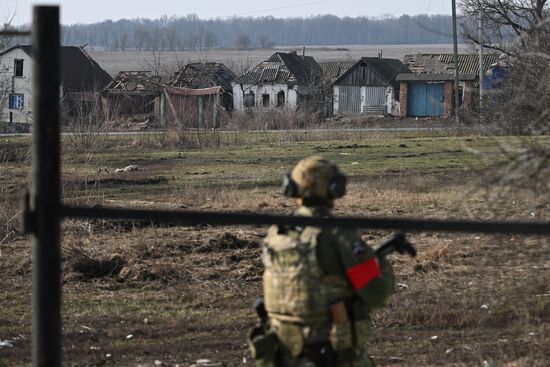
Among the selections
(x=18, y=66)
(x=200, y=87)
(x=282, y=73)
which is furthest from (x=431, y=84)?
(x=18, y=66)

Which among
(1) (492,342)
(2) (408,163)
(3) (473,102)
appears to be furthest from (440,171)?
(1) (492,342)

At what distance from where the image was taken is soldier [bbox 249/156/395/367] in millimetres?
3902

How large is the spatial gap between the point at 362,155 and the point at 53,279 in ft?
86.9

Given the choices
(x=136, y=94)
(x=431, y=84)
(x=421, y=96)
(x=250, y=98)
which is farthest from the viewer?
(x=250, y=98)

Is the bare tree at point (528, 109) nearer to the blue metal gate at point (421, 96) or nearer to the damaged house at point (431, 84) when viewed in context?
the damaged house at point (431, 84)

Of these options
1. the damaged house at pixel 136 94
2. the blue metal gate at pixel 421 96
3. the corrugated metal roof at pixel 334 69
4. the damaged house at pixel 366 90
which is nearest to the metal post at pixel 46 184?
the damaged house at pixel 136 94

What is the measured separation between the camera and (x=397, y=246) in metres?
3.94

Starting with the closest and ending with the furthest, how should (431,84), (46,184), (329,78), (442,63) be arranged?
1. (46,184)
2. (431,84)
3. (442,63)
4. (329,78)

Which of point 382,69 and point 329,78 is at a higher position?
point 382,69

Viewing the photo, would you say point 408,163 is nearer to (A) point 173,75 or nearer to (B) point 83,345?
(B) point 83,345

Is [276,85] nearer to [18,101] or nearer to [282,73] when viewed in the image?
[282,73]

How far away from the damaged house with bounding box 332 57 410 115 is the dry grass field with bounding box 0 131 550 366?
173 feet

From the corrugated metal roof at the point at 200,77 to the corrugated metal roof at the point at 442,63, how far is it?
15174mm

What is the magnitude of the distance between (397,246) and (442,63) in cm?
7481
